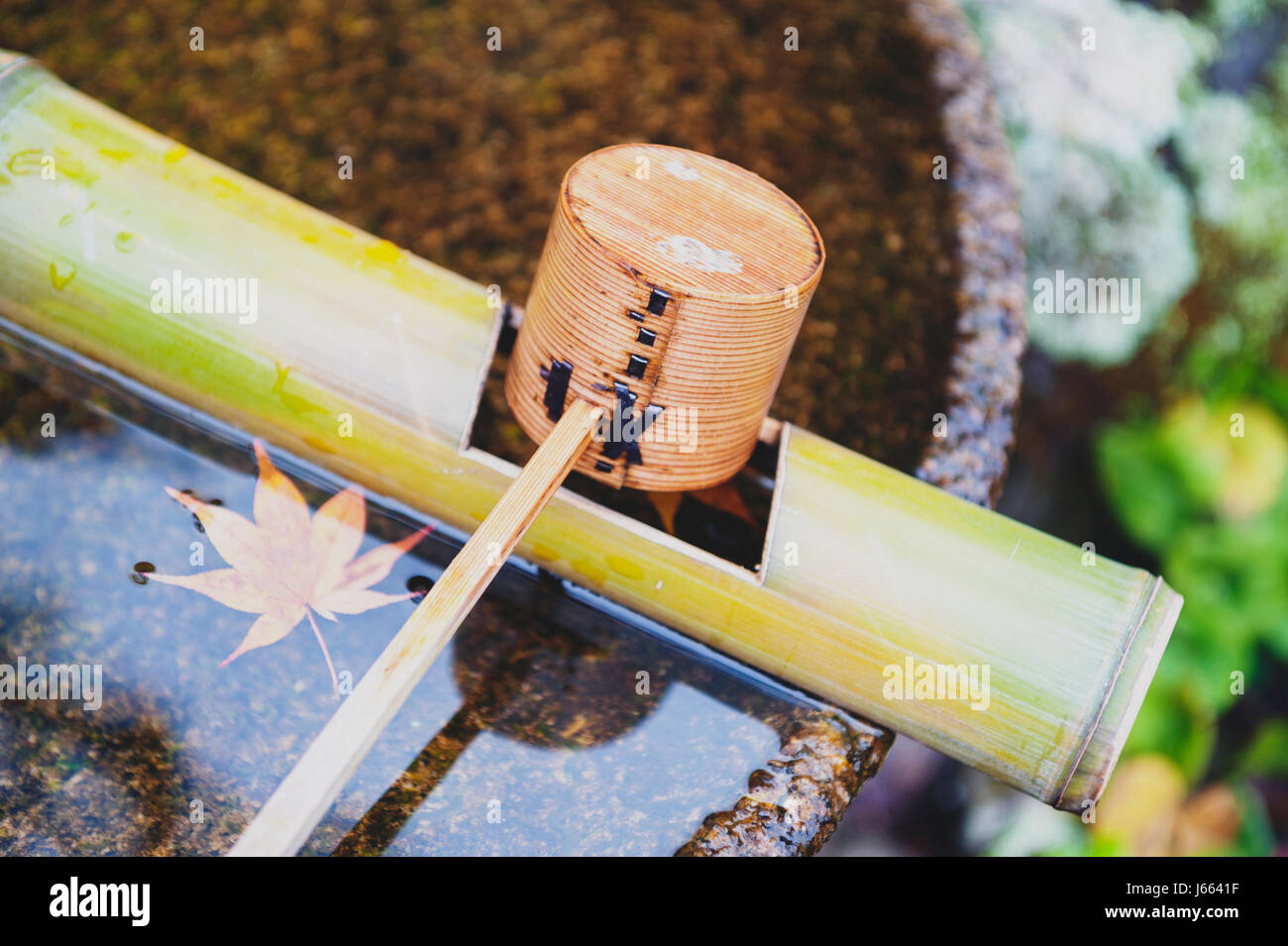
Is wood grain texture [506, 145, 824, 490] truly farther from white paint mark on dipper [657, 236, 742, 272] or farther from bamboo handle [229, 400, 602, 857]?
bamboo handle [229, 400, 602, 857]

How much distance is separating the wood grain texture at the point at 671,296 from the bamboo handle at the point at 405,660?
4.8 inches

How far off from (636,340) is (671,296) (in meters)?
0.11

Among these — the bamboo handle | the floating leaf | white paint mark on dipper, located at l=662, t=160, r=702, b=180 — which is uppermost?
white paint mark on dipper, located at l=662, t=160, r=702, b=180

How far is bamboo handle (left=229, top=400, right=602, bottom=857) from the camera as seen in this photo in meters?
1.26

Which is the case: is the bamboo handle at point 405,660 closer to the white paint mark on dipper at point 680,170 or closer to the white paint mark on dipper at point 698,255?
the white paint mark on dipper at point 698,255

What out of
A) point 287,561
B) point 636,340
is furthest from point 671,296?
point 287,561

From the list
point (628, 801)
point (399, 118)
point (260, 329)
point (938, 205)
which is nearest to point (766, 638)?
point (628, 801)

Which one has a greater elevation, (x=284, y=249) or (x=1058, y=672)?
(x=284, y=249)

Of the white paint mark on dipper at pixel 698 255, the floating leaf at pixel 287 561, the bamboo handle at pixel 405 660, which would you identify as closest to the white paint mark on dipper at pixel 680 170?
the white paint mark on dipper at pixel 698 255

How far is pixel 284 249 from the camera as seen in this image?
1837 mm

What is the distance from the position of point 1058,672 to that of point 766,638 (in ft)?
1.76

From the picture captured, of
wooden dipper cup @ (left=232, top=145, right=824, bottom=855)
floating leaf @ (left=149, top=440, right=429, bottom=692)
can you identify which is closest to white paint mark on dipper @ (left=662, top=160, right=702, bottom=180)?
wooden dipper cup @ (left=232, top=145, right=824, bottom=855)

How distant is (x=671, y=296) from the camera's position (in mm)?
1478

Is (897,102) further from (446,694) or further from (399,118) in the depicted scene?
(446,694)
